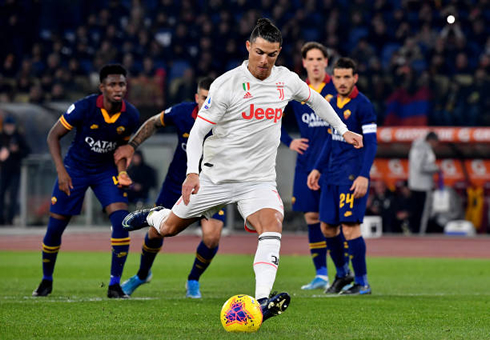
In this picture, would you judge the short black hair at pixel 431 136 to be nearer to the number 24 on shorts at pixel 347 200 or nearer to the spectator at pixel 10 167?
the spectator at pixel 10 167

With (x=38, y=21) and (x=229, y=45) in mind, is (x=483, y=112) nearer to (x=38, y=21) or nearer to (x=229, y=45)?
(x=229, y=45)

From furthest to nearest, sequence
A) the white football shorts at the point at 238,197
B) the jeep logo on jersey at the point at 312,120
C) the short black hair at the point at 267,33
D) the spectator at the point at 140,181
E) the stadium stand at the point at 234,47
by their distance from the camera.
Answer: the stadium stand at the point at 234,47 < the spectator at the point at 140,181 < the jeep logo on jersey at the point at 312,120 < the white football shorts at the point at 238,197 < the short black hair at the point at 267,33

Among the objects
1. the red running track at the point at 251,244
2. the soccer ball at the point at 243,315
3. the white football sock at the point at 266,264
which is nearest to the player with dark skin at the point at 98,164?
the white football sock at the point at 266,264

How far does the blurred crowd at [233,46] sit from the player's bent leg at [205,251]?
1223cm

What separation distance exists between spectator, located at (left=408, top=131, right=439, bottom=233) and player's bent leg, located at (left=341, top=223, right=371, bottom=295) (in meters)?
10.9

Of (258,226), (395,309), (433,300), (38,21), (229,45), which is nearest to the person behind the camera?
(258,226)

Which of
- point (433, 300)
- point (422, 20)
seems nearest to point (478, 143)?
point (422, 20)

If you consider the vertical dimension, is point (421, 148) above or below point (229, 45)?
below

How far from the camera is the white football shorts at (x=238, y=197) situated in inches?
251

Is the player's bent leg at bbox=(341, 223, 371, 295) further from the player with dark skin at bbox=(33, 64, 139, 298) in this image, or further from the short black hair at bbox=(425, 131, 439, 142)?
the short black hair at bbox=(425, 131, 439, 142)

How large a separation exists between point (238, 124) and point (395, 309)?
2.20m

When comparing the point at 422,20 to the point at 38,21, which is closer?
the point at 422,20

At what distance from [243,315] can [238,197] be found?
3.52ft

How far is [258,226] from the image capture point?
6285 mm
